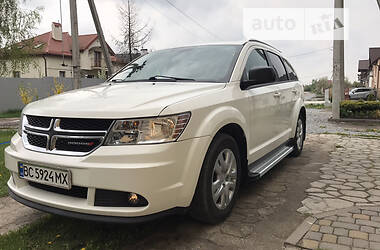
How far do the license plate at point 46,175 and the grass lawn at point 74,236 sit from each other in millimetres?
527

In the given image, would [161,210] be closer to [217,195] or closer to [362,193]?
[217,195]

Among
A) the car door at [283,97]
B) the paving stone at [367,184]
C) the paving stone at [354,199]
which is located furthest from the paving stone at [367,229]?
the car door at [283,97]

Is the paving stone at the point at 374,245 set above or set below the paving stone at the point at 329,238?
below

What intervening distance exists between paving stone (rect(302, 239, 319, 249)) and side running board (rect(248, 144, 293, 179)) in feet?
2.74

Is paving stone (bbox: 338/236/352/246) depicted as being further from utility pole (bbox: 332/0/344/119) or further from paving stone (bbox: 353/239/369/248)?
utility pole (bbox: 332/0/344/119)

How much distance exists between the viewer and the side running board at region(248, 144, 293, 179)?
10.4 feet

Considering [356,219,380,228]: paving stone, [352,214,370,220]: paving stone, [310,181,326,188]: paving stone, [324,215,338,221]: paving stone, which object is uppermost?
[310,181,326,188]: paving stone

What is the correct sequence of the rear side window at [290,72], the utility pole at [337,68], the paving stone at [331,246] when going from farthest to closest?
the utility pole at [337,68], the rear side window at [290,72], the paving stone at [331,246]

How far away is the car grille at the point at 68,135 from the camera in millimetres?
2178

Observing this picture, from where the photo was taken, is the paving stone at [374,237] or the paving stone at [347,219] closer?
the paving stone at [374,237]

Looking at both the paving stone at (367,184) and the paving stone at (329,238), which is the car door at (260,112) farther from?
the paving stone at (367,184)

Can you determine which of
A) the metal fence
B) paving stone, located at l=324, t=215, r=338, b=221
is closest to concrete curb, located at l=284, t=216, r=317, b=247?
paving stone, located at l=324, t=215, r=338, b=221

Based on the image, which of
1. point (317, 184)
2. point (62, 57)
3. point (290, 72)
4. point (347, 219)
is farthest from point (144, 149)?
point (62, 57)

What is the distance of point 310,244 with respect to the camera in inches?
93.5
